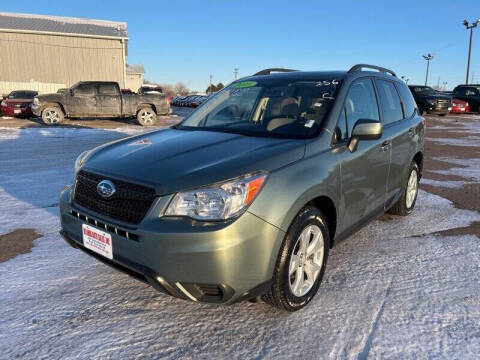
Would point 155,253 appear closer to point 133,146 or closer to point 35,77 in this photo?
point 133,146

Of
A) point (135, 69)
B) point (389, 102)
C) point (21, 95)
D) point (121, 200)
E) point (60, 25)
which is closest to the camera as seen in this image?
point (121, 200)

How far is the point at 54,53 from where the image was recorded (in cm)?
3030

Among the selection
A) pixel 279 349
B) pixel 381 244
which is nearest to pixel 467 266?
pixel 381 244

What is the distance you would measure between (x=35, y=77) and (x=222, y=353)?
109 ft

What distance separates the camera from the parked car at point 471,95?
86.2ft

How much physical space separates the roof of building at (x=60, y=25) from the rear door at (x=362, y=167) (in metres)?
31.1

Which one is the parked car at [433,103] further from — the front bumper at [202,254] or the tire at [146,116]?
the front bumper at [202,254]

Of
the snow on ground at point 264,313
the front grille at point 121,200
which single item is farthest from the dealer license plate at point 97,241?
the snow on ground at point 264,313

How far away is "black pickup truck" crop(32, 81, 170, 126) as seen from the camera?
51.3 feet

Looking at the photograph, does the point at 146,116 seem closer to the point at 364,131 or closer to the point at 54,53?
the point at 364,131

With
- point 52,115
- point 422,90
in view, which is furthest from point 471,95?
point 52,115

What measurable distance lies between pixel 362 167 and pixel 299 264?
1100mm

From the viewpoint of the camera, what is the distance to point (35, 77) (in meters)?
30.2

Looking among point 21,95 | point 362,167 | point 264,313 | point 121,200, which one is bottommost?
point 264,313
